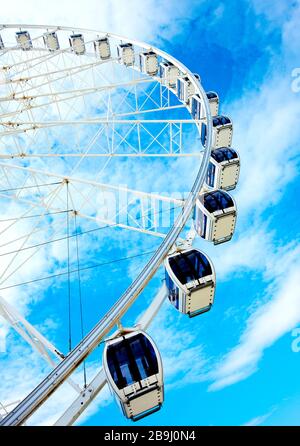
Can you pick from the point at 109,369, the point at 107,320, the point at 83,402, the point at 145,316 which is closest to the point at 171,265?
the point at 145,316

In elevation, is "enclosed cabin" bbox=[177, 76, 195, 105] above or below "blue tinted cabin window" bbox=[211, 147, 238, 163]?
above

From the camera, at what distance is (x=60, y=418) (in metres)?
5.48

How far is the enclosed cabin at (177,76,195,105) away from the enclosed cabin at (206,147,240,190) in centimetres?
505

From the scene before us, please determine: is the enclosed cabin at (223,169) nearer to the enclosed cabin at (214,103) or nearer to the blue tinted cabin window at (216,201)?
the blue tinted cabin window at (216,201)

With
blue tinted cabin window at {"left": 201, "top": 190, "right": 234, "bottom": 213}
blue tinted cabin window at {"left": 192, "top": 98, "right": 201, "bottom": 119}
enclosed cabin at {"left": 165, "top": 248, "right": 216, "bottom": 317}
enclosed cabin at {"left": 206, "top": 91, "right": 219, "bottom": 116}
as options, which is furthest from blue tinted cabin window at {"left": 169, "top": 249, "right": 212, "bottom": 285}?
enclosed cabin at {"left": 206, "top": 91, "right": 219, "bottom": 116}

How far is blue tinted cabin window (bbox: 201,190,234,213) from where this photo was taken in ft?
27.4

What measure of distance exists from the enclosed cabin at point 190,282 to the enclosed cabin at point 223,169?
393 cm

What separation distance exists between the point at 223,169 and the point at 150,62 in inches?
421

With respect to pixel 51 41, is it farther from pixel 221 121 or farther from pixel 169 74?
pixel 221 121

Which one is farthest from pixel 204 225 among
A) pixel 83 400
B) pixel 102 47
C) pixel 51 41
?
pixel 51 41

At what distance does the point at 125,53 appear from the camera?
19.4 meters

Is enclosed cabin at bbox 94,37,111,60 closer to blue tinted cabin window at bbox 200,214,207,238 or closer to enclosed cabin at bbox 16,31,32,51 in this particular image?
enclosed cabin at bbox 16,31,32,51

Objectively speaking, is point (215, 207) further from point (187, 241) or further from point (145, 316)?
point (145, 316)
